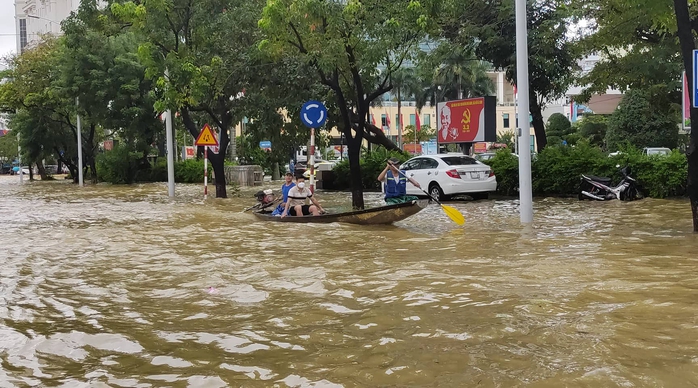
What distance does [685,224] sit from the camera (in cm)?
1204

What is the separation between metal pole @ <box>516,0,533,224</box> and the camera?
12.1 meters

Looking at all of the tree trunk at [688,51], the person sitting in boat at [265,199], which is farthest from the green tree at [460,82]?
the tree trunk at [688,51]

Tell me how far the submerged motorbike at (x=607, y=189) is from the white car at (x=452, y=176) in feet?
8.22

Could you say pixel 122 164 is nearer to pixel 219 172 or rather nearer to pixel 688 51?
pixel 219 172

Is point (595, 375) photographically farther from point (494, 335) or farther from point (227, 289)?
point (227, 289)

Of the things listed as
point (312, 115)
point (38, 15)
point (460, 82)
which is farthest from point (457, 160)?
point (38, 15)

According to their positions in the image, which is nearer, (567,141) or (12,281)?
(12,281)

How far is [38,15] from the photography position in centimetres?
9475

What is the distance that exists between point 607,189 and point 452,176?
3991 millimetres

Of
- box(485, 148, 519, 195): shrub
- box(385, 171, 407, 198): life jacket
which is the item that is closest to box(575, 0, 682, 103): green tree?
box(485, 148, 519, 195): shrub

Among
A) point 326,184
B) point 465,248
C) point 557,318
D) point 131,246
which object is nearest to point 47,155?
point 326,184

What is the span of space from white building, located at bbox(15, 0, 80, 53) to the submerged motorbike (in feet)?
231

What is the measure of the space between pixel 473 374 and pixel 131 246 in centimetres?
841

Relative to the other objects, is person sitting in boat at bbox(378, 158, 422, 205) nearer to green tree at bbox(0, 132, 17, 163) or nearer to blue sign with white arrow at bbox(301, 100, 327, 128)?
blue sign with white arrow at bbox(301, 100, 327, 128)
